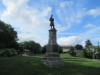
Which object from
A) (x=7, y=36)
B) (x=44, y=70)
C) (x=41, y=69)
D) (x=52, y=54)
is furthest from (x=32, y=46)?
(x=44, y=70)

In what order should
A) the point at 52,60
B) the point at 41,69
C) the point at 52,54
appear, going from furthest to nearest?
the point at 52,54
the point at 52,60
the point at 41,69

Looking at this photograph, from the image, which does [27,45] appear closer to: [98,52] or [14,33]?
[14,33]

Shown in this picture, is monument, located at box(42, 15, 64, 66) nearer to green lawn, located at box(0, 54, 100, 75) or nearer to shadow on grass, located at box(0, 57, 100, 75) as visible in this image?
green lawn, located at box(0, 54, 100, 75)

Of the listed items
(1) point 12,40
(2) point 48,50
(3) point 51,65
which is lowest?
(3) point 51,65

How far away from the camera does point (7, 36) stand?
164 ft

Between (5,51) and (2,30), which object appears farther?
(2,30)

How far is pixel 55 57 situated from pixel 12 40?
3620 cm

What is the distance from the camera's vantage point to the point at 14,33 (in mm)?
53562

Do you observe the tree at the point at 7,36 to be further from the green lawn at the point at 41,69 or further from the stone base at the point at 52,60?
the green lawn at the point at 41,69

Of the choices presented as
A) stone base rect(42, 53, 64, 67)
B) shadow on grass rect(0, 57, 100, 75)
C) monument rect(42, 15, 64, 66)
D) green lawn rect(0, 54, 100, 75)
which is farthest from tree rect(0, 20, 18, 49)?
shadow on grass rect(0, 57, 100, 75)

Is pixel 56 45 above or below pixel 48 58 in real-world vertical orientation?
above

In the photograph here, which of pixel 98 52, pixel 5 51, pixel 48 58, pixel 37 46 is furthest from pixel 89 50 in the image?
pixel 37 46

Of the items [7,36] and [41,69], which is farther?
[7,36]

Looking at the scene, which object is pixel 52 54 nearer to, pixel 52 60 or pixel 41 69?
pixel 52 60
